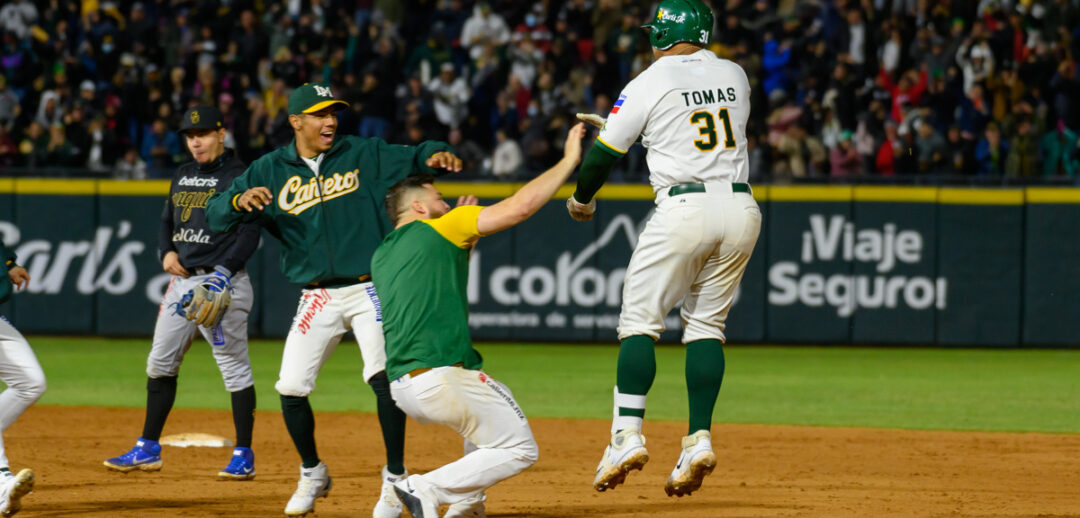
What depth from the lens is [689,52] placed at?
681 cm

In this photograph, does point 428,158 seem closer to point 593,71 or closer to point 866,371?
point 866,371

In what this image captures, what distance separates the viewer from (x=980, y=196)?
16.7 meters

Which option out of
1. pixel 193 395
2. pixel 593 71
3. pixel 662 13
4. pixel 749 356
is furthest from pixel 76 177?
pixel 662 13

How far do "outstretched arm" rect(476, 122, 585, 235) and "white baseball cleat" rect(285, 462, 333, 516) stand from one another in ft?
6.65

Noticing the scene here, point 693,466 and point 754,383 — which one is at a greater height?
point 693,466

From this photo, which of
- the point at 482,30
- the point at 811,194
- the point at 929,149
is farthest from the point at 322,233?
the point at 482,30

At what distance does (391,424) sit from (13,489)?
1.94m

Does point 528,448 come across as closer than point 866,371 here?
Yes

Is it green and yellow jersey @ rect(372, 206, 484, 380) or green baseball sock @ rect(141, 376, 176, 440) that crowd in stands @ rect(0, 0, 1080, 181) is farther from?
green and yellow jersey @ rect(372, 206, 484, 380)

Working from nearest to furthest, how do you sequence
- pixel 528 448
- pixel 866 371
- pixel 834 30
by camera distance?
pixel 528 448
pixel 866 371
pixel 834 30

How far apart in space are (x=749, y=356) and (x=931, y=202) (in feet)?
9.75

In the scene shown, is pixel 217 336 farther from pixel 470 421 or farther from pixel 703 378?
pixel 703 378

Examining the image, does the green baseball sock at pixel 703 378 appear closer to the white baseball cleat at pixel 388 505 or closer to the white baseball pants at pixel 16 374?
the white baseball cleat at pixel 388 505

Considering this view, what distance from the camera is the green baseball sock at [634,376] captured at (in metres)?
6.60
